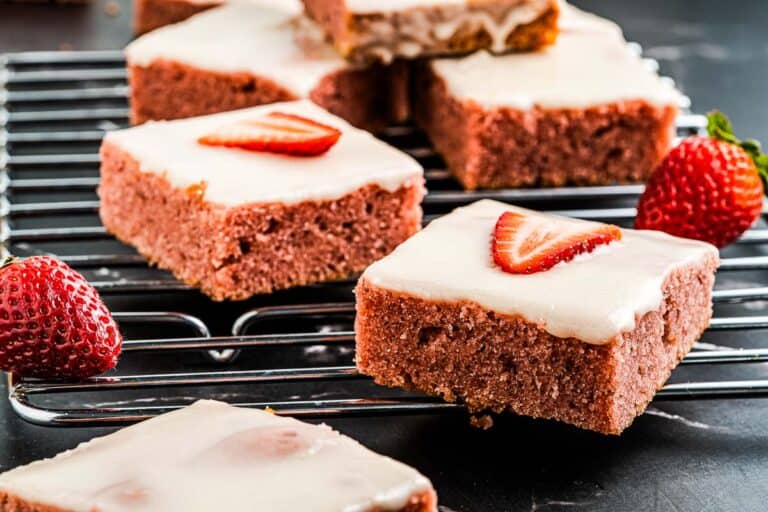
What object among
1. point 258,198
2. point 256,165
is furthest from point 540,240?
point 256,165

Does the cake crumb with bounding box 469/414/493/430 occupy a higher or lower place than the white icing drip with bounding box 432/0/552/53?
lower

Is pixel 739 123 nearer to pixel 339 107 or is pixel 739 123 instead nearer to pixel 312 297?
pixel 339 107

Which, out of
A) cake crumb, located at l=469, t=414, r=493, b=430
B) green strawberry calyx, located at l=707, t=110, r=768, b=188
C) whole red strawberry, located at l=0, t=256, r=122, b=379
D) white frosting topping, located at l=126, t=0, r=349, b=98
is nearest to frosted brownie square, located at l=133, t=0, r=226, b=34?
white frosting topping, located at l=126, t=0, r=349, b=98

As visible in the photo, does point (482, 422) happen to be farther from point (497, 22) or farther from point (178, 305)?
point (497, 22)

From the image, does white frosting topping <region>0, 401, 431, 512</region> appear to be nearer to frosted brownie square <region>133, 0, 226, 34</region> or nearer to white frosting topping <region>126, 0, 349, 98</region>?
white frosting topping <region>126, 0, 349, 98</region>

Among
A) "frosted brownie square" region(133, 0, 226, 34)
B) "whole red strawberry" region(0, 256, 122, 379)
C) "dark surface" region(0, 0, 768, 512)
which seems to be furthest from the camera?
"frosted brownie square" region(133, 0, 226, 34)

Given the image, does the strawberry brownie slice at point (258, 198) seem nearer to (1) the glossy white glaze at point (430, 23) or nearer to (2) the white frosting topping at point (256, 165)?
(2) the white frosting topping at point (256, 165)

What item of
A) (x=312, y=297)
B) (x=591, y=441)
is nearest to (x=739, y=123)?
(x=312, y=297)
